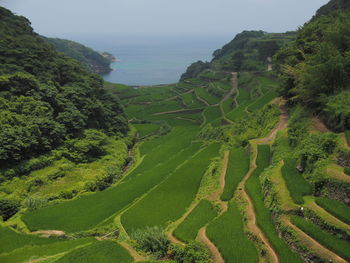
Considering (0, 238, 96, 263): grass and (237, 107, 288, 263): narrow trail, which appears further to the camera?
(0, 238, 96, 263): grass

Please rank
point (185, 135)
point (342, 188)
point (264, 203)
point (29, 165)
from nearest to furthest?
point (342, 188)
point (264, 203)
point (29, 165)
point (185, 135)

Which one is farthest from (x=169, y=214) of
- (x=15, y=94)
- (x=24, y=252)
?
(x=15, y=94)

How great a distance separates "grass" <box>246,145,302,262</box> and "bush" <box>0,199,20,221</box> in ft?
44.3

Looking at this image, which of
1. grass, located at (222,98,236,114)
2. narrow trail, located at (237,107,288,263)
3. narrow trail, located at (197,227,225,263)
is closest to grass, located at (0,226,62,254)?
narrow trail, located at (197,227,225,263)

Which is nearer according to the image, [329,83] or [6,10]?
[329,83]

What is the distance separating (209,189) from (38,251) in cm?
856

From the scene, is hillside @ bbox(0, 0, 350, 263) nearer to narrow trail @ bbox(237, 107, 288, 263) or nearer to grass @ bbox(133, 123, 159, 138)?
narrow trail @ bbox(237, 107, 288, 263)

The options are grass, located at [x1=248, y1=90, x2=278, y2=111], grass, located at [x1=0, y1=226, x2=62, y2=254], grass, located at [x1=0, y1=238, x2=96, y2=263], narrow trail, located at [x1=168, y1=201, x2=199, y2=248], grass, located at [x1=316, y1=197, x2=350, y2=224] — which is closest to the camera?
grass, located at [x1=316, y1=197, x2=350, y2=224]

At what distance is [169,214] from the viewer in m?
13.9

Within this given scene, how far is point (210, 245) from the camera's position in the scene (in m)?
9.99

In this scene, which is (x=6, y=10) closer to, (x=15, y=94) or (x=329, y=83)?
(x=15, y=94)

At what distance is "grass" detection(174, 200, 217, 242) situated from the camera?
11039mm

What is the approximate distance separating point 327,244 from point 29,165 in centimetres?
1938

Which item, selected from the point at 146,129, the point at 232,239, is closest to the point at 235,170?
Result: the point at 232,239
